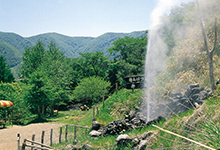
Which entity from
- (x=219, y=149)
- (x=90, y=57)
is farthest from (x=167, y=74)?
(x=90, y=57)

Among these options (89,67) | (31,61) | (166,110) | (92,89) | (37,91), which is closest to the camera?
(166,110)

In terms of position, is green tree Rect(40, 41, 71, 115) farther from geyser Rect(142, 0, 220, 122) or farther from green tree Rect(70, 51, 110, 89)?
geyser Rect(142, 0, 220, 122)

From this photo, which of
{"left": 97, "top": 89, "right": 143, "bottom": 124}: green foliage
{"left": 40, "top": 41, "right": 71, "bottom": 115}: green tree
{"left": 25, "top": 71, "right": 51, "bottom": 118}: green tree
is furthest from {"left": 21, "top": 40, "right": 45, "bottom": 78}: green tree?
{"left": 97, "top": 89, "right": 143, "bottom": 124}: green foliage

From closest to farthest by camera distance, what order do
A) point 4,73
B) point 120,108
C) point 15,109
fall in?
1. point 120,108
2. point 15,109
3. point 4,73

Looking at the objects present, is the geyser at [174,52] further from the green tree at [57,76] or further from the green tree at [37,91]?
the green tree at [57,76]

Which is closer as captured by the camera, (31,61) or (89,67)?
(31,61)

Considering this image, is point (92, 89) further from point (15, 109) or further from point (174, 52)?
point (174, 52)

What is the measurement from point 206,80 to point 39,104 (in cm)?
1774

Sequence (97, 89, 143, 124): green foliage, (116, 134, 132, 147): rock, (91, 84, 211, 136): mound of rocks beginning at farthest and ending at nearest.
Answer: (97, 89, 143, 124): green foliage, (91, 84, 211, 136): mound of rocks, (116, 134, 132, 147): rock

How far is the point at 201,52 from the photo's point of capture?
10758 mm

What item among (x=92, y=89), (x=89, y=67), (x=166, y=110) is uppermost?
(x=89, y=67)

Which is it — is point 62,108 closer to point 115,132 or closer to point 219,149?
point 115,132

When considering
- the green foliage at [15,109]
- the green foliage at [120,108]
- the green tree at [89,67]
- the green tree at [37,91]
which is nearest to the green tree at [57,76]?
the green tree at [37,91]

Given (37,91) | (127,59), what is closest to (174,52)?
(37,91)
